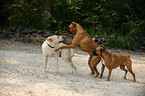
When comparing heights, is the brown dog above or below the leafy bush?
below

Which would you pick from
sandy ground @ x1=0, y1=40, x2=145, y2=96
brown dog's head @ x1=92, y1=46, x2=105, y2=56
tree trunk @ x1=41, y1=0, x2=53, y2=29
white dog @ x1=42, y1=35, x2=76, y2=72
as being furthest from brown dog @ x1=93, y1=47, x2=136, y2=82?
tree trunk @ x1=41, y1=0, x2=53, y2=29

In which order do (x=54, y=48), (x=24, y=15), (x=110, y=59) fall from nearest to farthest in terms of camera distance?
(x=110, y=59), (x=54, y=48), (x=24, y=15)

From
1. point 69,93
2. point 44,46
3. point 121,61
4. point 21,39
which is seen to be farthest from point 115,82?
point 21,39

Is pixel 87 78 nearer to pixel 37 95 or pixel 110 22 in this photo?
pixel 37 95

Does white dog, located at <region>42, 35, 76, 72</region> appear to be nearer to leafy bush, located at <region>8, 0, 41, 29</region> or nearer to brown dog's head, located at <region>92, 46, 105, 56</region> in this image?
brown dog's head, located at <region>92, 46, 105, 56</region>

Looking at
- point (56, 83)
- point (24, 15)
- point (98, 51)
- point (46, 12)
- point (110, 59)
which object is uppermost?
point (46, 12)

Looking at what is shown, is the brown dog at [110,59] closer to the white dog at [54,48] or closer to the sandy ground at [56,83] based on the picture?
the sandy ground at [56,83]

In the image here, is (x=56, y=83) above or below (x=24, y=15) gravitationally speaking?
below

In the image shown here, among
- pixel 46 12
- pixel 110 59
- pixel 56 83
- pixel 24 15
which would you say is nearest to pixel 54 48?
pixel 56 83

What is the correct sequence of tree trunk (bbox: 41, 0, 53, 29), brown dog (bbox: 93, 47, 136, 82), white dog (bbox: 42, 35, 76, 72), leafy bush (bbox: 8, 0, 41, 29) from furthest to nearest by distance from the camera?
1. leafy bush (bbox: 8, 0, 41, 29)
2. tree trunk (bbox: 41, 0, 53, 29)
3. white dog (bbox: 42, 35, 76, 72)
4. brown dog (bbox: 93, 47, 136, 82)

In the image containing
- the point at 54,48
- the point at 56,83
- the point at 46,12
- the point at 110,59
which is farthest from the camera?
the point at 46,12

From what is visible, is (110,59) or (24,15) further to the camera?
(24,15)

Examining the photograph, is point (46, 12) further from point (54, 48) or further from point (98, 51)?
point (98, 51)

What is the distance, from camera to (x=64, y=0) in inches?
664
